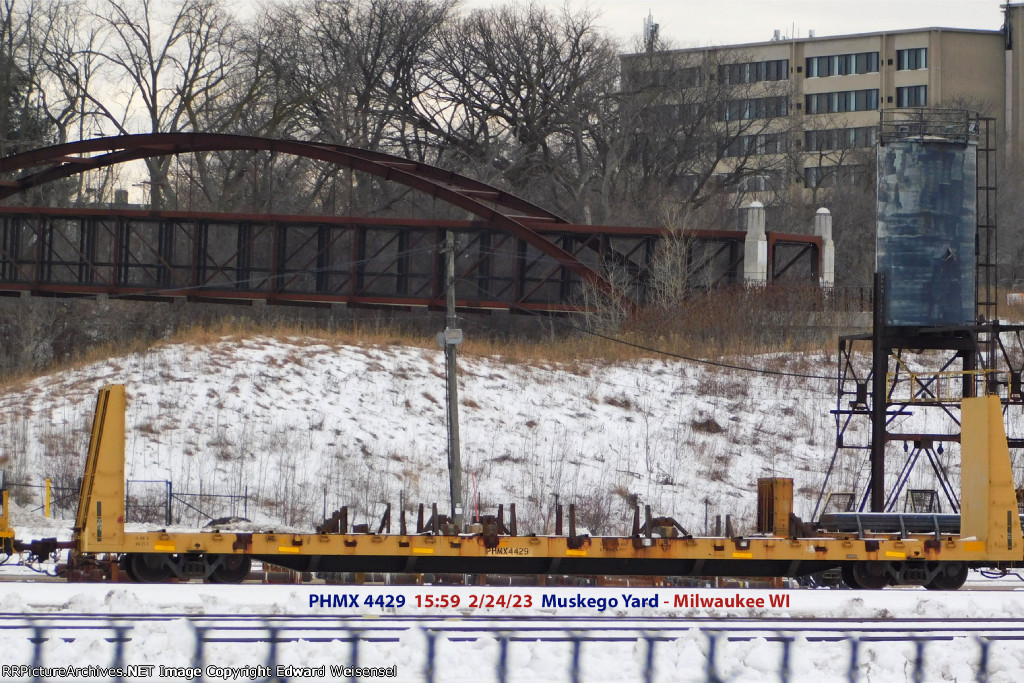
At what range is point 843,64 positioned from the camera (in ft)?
332

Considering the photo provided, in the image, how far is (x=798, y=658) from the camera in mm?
13852

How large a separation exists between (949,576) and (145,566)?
Result: 1329cm

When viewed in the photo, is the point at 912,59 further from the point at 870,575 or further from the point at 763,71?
the point at 870,575

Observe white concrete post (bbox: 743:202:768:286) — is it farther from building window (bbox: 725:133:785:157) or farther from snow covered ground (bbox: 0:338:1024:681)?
building window (bbox: 725:133:785:157)

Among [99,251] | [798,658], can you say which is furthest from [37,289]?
→ [798,658]

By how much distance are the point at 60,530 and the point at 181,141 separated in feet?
81.0

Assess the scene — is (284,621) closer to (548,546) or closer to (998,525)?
(548,546)

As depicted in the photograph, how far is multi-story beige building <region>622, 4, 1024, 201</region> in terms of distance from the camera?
9438cm

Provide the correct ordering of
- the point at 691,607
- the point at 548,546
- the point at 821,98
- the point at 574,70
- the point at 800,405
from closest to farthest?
1. the point at 691,607
2. the point at 548,546
3. the point at 800,405
4. the point at 574,70
5. the point at 821,98

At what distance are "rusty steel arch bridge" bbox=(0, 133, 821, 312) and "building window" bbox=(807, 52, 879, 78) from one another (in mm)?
53500

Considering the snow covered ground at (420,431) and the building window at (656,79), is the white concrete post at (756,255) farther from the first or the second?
the building window at (656,79)

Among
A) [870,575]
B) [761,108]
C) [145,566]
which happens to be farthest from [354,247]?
[761,108]

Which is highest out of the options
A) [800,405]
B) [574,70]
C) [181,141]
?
[574,70]

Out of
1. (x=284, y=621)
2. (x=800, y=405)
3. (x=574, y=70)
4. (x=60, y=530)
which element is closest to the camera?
(x=284, y=621)
